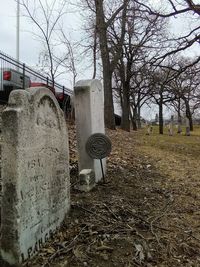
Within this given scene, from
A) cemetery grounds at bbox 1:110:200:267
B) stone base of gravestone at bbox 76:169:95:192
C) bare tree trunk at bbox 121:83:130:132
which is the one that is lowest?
cemetery grounds at bbox 1:110:200:267

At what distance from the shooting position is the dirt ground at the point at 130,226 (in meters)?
4.53

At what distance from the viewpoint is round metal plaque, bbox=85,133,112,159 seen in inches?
286

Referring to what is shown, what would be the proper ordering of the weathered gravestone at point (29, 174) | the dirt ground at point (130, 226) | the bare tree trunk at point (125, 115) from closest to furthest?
the weathered gravestone at point (29, 174), the dirt ground at point (130, 226), the bare tree trunk at point (125, 115)

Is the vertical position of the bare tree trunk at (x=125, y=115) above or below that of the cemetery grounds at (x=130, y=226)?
above

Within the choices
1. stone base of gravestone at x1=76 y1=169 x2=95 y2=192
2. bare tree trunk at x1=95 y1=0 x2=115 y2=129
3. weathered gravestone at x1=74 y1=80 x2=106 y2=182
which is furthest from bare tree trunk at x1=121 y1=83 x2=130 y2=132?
stone base of gravestone at x1=76 y1=169 x2=95 y2=192

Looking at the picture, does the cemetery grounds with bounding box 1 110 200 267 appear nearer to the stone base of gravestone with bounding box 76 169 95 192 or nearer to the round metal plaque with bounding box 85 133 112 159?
the stone base of gravestone with bounding box 76 169 95 192

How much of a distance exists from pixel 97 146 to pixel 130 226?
2.21 meters

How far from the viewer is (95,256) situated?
178 inches

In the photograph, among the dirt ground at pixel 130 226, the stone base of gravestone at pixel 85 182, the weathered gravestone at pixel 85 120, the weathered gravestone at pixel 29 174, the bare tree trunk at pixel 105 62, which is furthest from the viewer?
the bare tree trunk at pixel 105 62

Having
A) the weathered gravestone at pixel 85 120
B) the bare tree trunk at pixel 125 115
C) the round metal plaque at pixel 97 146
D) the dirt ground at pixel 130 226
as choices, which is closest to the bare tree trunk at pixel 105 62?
the bare tree trunk at pixel 125 115

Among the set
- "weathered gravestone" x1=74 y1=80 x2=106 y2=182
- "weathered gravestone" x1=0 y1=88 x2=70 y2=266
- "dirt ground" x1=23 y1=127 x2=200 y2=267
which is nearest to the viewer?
"weathered gravestone" x1=0 y1=88 x2=70 y2=266

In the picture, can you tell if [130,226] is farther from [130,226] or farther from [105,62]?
[105,62]

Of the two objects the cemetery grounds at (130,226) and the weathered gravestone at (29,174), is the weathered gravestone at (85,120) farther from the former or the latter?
the weathered gravestone at (29,174)

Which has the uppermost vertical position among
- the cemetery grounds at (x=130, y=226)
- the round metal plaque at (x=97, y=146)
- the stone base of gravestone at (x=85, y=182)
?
the round metal plaque at (x=97, y=146)
